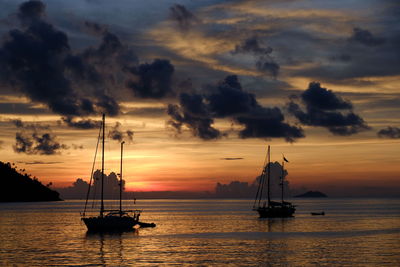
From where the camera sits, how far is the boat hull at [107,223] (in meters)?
110

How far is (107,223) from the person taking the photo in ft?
361

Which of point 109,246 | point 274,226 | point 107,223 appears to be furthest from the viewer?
point 274,226

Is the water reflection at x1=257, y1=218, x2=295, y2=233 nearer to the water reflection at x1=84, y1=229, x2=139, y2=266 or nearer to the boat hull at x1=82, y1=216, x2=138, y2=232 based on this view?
the water reflection at x1=84, y1=229, x2=139, y2=266

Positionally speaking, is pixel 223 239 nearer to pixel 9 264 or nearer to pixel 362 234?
pixel 362 234

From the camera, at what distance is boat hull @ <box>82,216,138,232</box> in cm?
10969

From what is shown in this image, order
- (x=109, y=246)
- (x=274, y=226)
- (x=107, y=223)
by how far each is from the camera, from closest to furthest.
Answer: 1. (x=109, y=246)
2. (x=107, y=223)
3. (x=274, y=226)

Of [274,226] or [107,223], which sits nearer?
[107,223]

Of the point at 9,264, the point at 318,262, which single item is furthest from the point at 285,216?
the point at 9,264

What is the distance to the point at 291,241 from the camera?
98500mm

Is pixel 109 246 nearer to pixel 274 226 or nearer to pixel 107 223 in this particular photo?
pixel 107 223

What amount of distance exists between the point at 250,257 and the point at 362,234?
48074mm

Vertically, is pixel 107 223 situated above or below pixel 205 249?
above

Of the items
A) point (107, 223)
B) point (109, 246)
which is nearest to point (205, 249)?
point (109, 246)

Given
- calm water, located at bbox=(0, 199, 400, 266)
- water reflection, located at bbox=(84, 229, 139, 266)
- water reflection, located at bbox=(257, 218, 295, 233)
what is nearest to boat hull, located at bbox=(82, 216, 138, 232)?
water reflection, located at bbox=(84, 229, 139, 266)
